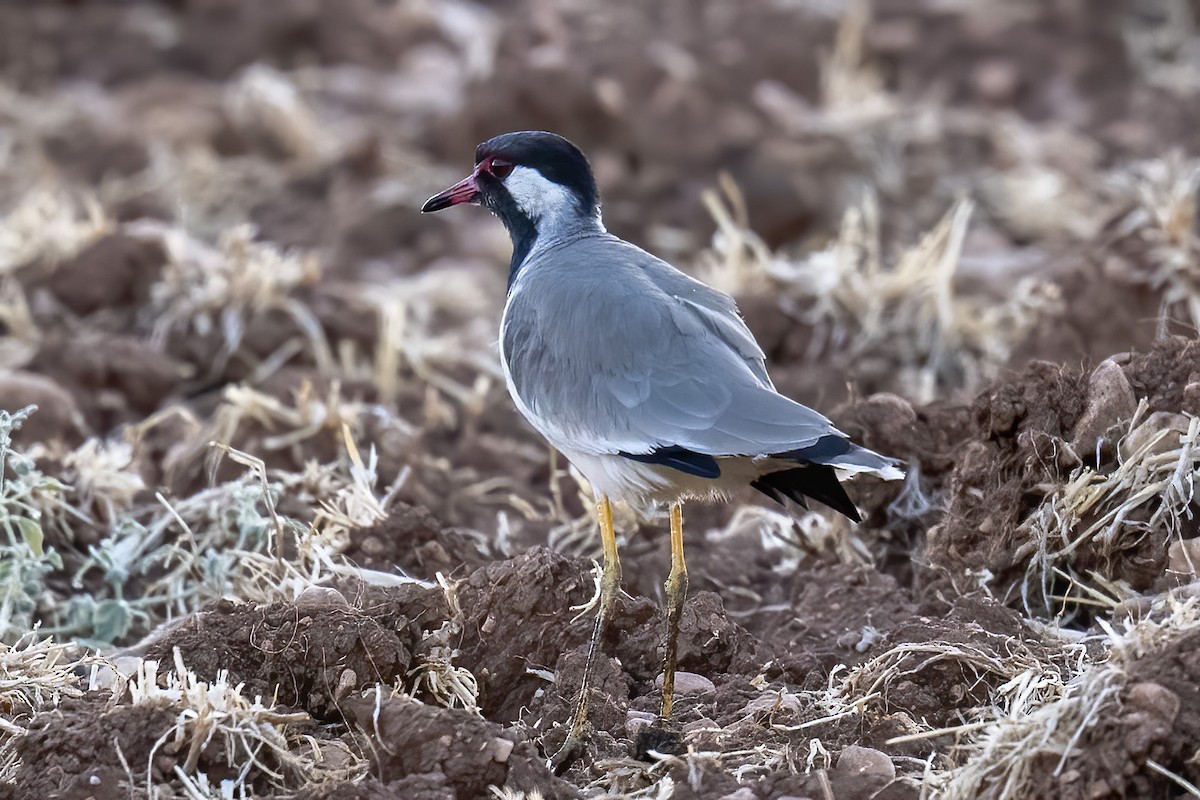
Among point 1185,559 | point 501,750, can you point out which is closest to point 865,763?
point 501,750

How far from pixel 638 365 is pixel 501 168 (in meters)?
1.06

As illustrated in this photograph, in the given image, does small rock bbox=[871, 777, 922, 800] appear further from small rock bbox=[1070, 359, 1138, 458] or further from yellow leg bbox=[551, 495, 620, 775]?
small rock bbox=[1070, 359, 1138, 458]

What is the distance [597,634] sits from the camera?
374cm

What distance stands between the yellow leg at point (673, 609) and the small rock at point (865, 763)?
0.44 metres

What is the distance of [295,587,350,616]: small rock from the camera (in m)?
3.70

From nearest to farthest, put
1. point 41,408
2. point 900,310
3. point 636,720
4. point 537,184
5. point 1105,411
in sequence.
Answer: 1. point 636,720
2. point 1105,411
3. point 537,184
4. point 41,408
5. point 900,310

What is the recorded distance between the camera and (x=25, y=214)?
22.7 ft

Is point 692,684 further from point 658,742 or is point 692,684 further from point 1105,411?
point 1105,411

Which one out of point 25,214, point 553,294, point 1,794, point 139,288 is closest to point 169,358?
point 139,288

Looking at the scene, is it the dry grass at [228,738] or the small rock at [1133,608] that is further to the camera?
the small rock at [1133,608]

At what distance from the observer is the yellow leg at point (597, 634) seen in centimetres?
347

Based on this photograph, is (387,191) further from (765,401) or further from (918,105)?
(765,401)

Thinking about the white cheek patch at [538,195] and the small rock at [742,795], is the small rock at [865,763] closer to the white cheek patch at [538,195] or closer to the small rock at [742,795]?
the small rock at [742,795]

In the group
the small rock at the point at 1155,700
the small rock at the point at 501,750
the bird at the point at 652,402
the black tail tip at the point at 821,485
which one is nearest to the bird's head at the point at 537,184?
the bird at the point at 652,402
